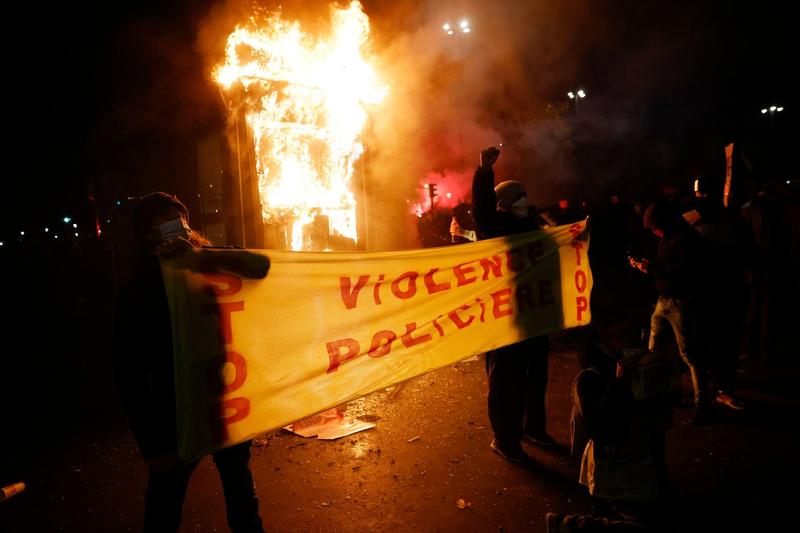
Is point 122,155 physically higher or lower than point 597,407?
higher

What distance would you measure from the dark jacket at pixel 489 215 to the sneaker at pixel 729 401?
8.63 ft

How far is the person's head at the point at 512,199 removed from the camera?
4203 millimetres

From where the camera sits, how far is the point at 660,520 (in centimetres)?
255

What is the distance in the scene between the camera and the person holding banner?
Answer: 86.5 inches

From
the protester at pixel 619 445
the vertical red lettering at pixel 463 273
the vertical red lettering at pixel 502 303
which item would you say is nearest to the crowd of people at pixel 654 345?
the protester at pixel 619 445

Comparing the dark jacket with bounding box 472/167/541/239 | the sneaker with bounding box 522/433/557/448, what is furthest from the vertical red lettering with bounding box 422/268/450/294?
the sneaker with bounding box 522/433/557/448

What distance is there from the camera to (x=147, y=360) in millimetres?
2262

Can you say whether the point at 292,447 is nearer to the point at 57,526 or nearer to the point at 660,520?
the point at 57,526

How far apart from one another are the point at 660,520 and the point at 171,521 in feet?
8.13

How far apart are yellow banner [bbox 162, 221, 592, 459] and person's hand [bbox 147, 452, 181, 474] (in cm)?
6

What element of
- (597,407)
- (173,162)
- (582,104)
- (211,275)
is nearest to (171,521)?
(211,275)

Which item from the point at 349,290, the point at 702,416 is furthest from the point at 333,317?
the point at 702,416

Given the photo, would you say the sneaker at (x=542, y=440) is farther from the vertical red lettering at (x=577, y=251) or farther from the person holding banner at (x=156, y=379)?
the person holding banner at (x=156, y=379)

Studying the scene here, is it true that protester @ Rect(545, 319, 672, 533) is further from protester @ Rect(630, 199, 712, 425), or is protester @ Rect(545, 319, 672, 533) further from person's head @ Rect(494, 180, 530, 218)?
protester @ Rect(630, 199, 712, 425)
